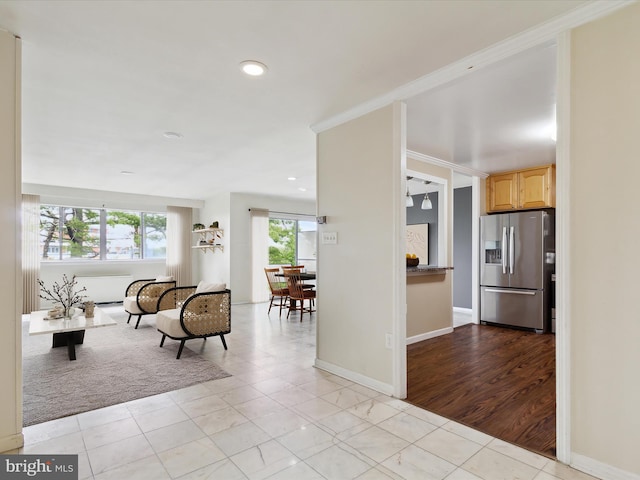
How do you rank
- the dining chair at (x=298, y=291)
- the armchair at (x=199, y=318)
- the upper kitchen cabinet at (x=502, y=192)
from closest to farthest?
the armchair at (x=199, y=318), the upper kitchen cabinet at (x=502, y=192), the dining chair at (x=298, y=291)

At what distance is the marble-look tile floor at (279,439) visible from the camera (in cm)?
190

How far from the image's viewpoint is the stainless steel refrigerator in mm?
5137

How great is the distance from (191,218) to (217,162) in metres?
3.95

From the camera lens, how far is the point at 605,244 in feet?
5.97

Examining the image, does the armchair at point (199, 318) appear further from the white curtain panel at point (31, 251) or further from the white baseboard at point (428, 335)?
the white curtain panel at point (31, 251)

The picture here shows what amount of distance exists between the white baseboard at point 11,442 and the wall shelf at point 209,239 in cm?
588

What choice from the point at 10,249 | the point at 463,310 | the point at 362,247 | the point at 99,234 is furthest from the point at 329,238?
the point at 99,234

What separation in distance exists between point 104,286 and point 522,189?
8364 millimetres

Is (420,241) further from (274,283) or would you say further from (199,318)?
(199,318)

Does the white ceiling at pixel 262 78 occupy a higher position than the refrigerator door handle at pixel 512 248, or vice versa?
the white ceiling at pixel 262 78

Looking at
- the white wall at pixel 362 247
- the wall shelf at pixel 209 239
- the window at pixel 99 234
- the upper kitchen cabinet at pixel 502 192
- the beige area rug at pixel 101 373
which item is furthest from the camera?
the wall shelf at pixel 209 239

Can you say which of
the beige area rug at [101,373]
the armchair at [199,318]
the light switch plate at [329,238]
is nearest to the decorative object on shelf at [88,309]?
the beige area rug at [101,373]

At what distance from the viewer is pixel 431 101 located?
2988 millimetres

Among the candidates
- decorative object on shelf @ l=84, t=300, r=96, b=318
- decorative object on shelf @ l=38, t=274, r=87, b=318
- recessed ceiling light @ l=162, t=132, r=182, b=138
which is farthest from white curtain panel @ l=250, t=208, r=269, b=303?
recessed ceiling light @ l=162, t=132, r=182, b=138
